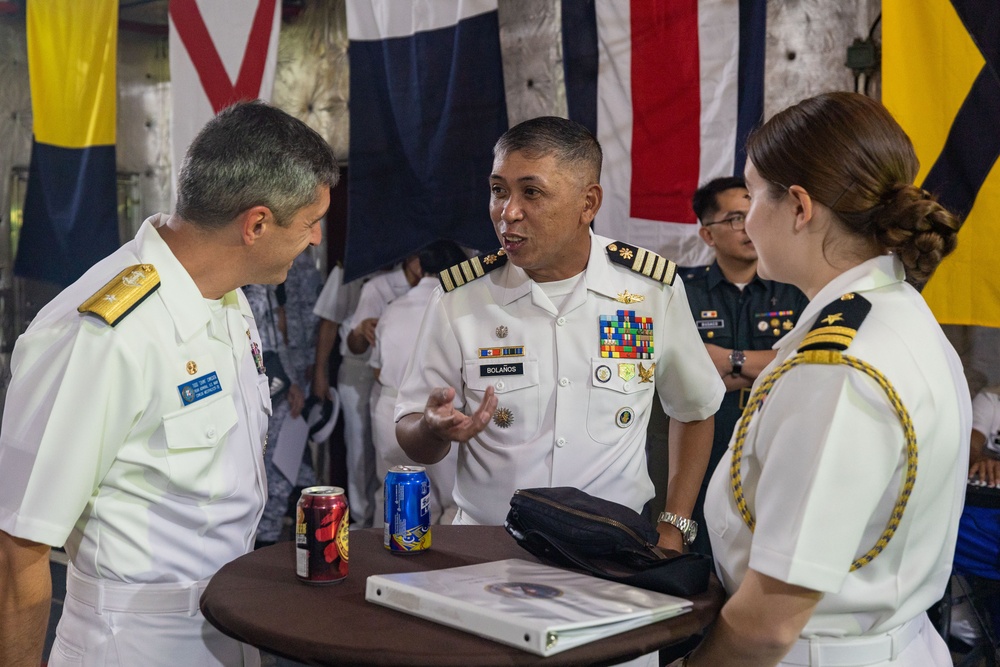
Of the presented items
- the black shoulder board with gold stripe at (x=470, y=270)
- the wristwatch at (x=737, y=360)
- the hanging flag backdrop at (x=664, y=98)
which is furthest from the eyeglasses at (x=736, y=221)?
the black shoulder board with gold stripe at (x=470, y=270)

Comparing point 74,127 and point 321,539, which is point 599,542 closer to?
point 321,539

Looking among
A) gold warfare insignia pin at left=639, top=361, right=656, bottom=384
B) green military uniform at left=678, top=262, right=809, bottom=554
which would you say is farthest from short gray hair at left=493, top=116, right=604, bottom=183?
green military uniform at left=678, top=262, right=809, bottom=554

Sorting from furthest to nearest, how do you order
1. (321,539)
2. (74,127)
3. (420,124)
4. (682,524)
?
1. (74,127)
2. (420,124)
3. (682,524)
4. (321,539)

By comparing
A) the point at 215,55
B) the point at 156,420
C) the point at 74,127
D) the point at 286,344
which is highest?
the point at 215,55

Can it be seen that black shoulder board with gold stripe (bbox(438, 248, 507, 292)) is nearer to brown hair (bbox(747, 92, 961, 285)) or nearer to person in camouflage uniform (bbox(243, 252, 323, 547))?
brown hair (bbox(747, 92, 961, 285))

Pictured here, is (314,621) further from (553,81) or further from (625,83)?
(553,81)

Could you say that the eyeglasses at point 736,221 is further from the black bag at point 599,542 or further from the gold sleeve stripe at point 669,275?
the black bag at point 599,542

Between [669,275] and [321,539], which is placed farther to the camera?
[669,275]

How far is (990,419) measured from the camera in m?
3.60

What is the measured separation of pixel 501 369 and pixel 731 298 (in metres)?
1.58

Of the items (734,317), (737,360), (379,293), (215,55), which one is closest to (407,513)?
(737,360)

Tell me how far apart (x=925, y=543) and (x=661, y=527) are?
3.22ft

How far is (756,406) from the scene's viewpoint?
4.88ft

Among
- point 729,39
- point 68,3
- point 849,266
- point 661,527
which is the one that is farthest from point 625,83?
point 68,3
